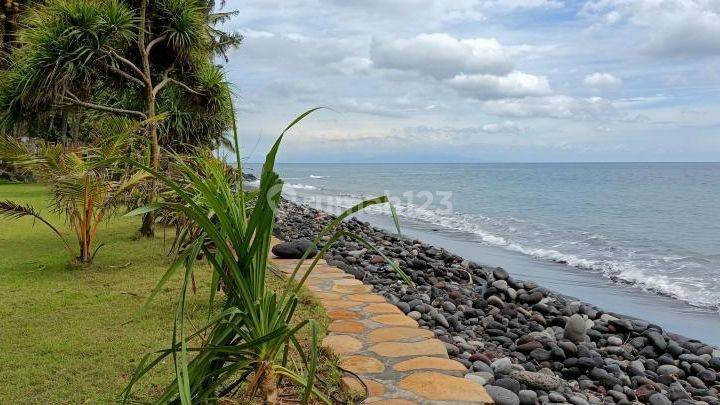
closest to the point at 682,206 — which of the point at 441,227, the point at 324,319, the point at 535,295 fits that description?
the point at 441,227

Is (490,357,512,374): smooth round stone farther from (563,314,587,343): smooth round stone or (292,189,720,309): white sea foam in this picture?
(292,189,720,309): white sea foam

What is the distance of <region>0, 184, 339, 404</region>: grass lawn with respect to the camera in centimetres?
278

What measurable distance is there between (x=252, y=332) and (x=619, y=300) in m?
6.47

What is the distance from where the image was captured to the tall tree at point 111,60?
6316mm

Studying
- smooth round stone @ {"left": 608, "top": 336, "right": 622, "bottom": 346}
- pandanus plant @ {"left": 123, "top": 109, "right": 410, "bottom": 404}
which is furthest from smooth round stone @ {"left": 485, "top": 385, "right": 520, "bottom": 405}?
smooth round stone @ {"left": 608, "top": 336, "right": 622, "bottom": 346}

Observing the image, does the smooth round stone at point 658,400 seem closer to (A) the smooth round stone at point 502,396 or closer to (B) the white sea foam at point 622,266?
(A) the smooth round stone at point 502,396

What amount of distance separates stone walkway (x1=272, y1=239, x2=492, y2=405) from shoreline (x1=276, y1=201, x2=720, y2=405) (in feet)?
1.04

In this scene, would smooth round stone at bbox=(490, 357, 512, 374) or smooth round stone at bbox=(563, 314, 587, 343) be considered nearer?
smooth round stone at bbox=(490, 357, 512, 374)

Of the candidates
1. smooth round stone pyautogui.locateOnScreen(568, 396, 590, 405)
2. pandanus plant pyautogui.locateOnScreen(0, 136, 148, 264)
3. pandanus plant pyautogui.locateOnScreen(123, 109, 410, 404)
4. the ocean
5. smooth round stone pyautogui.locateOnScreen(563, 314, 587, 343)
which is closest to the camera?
pandanus plant pyautogui.locateOnScreen(123, 109, 410, 404)

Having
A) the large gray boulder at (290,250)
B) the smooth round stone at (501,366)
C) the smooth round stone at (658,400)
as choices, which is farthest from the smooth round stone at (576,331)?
A: the large gray boulder at (290,250)

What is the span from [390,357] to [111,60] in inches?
235

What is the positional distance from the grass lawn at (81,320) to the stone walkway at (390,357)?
0.54 feet

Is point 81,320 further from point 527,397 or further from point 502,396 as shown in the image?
point 527,397

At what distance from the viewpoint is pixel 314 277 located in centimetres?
498
